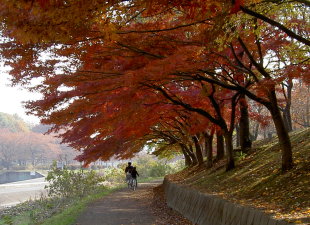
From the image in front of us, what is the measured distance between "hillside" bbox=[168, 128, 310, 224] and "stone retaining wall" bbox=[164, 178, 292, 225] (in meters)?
0.24

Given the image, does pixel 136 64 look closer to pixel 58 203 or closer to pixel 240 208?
pixel 240 208

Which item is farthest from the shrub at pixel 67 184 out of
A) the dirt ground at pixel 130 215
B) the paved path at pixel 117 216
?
the paved path at pixel 117 216

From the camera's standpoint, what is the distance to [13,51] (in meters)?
7.36

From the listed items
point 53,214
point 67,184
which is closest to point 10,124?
point 67,184

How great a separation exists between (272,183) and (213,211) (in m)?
1.66

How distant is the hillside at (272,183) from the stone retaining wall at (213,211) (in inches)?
9.5

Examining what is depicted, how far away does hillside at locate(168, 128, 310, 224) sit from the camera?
619 centimetres

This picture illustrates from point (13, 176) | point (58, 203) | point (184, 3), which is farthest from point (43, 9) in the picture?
point (13, 176)

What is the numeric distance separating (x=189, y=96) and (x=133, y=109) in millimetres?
3312

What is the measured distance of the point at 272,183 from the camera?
8.64 metres

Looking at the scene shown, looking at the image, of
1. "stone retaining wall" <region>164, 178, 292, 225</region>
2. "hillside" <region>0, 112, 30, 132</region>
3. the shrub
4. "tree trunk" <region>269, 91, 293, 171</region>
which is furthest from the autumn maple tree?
"hillside" <region>0, 112, 30, 132</region>

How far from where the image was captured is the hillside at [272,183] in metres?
6.19

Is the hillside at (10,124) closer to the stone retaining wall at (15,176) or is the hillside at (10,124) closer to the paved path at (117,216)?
the stone retaining wall at (15,176)

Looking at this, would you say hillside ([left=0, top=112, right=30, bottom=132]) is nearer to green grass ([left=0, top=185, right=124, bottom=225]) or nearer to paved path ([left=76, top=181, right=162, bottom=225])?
green grass ([left=0, top=185, right=124, bottom=225])
